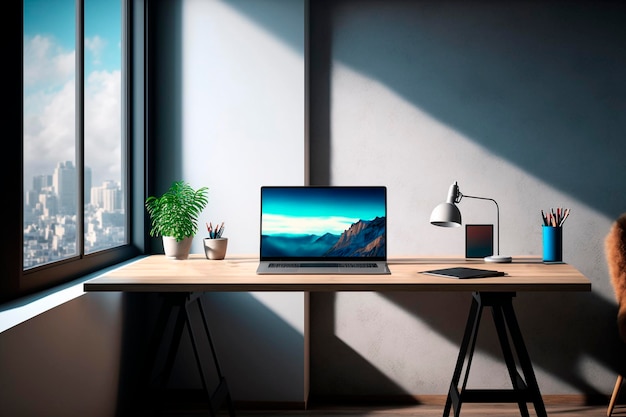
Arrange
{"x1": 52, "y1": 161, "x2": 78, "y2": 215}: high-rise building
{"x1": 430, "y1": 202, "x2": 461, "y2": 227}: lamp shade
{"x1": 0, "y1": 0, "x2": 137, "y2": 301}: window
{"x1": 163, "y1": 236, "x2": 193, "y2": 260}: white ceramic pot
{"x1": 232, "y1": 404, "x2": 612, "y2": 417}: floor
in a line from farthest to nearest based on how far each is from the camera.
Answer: {"x1": 232, "y1": 404, "x2": 612, "y2": 417}: floor < {"x1": 163, "y1": 236, "x2": 193, "y2": 260}: white ceramic pot < {"x1": 430, "y1": 202, "x2": 461, "y2": 227}: lamp shade < {"x1": 52, "y1": 161, "x2": 78, "y2": 215}: high-rise building < {"x1": 0, "y1": 0, "x2": 137, "y2": 301}: window

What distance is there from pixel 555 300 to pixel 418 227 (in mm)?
780

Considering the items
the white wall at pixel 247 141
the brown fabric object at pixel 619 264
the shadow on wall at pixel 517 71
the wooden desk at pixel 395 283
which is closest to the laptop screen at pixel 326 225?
the wooden desk at pixel 395 283

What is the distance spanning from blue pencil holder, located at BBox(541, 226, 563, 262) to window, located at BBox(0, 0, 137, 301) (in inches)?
72.0

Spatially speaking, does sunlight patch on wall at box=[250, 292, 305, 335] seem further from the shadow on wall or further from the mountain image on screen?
the shadow on wall

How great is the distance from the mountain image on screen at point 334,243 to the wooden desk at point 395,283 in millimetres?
108

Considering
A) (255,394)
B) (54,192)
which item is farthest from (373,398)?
(54,192)

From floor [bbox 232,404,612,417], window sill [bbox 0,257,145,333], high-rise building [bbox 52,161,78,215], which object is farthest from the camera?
floor [bbox 232,404,612,417]

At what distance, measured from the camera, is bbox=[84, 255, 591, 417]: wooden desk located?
1.80 m

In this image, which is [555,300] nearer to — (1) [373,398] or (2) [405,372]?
(2) [405,372]

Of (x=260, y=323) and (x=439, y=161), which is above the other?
(x=439, y=161)

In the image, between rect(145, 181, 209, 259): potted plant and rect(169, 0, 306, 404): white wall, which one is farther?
rect(169, 0, 306, 404): white wall

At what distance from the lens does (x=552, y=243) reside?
2225 millimetres

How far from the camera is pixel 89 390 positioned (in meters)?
1.99

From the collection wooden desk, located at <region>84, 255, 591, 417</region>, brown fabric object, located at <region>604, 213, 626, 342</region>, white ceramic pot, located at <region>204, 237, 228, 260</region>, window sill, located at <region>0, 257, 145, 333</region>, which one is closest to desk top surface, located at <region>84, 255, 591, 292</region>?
wooden desk, located at <region>84, 255, 591, 417</region>
